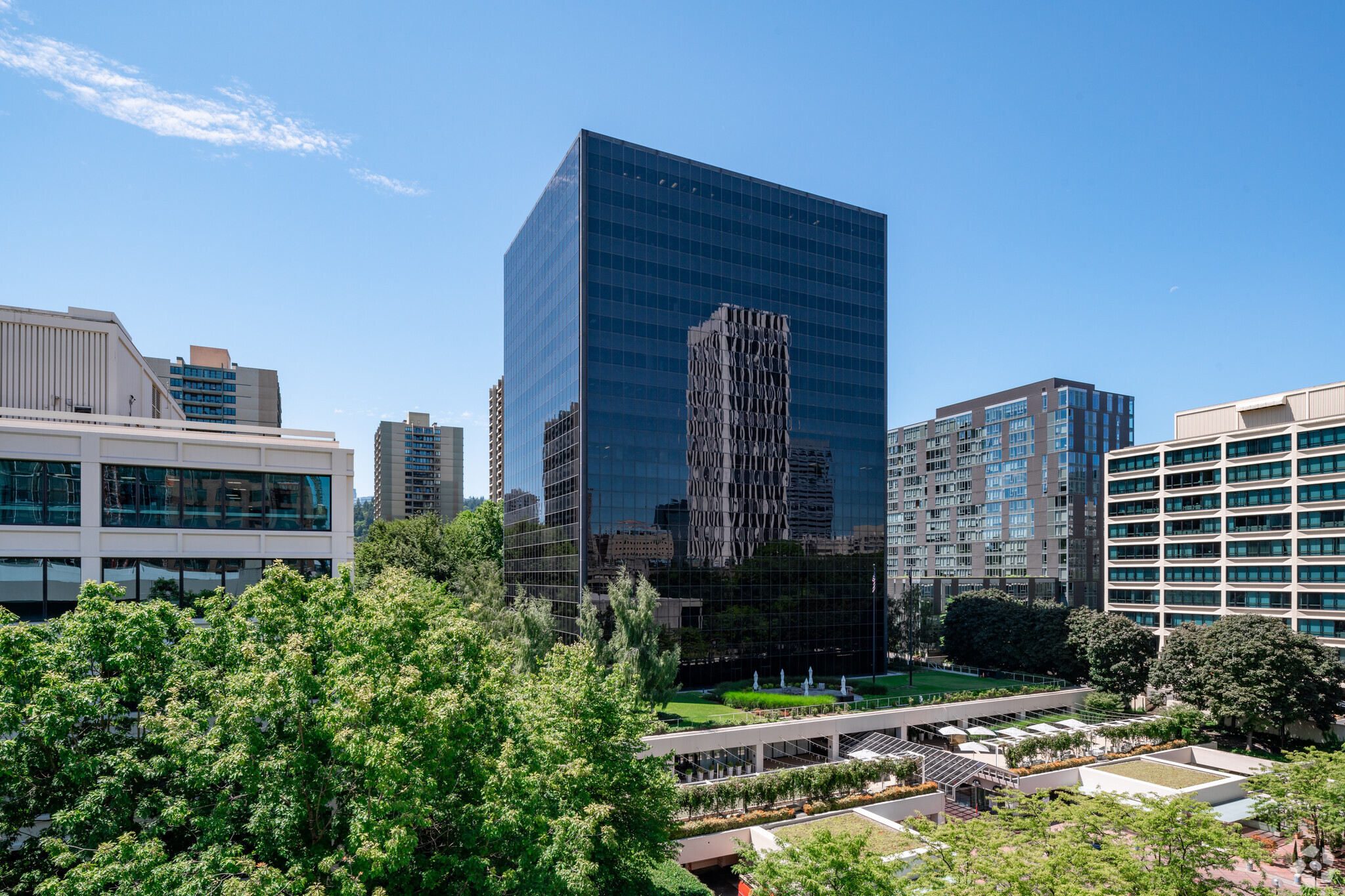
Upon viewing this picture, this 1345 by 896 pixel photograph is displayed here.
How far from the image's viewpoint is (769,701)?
5344 centimetres

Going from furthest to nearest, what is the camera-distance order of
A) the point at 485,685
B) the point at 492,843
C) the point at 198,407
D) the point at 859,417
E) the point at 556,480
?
the point at 198,407
the point at 859,417
the point at 556,480
the point at 485,685
the point at 492,843

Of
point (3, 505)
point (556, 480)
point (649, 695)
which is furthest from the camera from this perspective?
point (556, 480)

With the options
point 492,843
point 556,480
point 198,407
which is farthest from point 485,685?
point 198,407

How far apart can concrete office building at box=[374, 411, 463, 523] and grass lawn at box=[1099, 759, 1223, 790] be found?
6777 inches

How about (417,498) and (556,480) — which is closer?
(556,480)

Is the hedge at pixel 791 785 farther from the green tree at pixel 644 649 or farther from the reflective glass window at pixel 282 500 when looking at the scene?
the reflective glass window at pixel 282 500

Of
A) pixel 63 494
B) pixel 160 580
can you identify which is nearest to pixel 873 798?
pixel 160 580

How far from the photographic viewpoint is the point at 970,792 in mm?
43344

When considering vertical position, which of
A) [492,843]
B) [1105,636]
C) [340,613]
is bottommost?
[1105,636]

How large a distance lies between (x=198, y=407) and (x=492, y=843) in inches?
4993

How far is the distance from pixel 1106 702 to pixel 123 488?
67856 mm

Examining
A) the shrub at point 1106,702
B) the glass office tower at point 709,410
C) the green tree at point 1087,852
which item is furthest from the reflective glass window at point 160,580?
the shrub at point 1106,702

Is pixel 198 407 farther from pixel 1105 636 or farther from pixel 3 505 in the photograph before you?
pixel 1105 636

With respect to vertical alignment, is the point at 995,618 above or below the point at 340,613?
below
